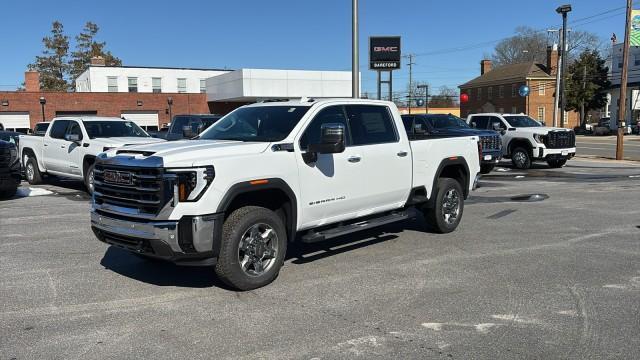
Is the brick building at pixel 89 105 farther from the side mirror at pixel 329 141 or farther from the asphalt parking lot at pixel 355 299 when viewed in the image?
the side mirror at pixel 329 141

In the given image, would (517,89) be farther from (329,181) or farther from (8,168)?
(329,181)

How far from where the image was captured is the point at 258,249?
5.54 metres

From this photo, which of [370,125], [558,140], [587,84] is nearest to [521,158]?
[558,140]

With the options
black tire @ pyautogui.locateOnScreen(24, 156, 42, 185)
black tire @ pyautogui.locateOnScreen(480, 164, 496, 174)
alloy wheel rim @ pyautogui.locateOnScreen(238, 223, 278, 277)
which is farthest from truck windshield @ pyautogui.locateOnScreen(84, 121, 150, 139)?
black tire @ pyautogui.locateOnScreen(480, 164, 496, 174)

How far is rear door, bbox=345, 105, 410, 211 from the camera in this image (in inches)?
262

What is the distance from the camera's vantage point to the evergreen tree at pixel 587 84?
61.5 metres

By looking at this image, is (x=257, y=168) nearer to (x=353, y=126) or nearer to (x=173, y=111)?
(x=353, y=126)

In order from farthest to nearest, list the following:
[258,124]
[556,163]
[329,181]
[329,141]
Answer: [556,163] → [258,124] → [329,181] → [329,141]

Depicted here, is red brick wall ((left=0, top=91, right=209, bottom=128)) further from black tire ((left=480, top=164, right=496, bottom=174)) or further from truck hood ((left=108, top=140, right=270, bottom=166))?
truck hood ((left=108, top=140, right=270, bottom=166))

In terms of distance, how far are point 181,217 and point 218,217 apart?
34 centimetres

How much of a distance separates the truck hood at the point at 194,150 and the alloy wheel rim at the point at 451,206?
3.50 m

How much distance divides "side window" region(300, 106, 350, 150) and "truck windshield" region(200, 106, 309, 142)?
17 centimetres

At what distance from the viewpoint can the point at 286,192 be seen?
566cm

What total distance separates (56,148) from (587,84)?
201ft
